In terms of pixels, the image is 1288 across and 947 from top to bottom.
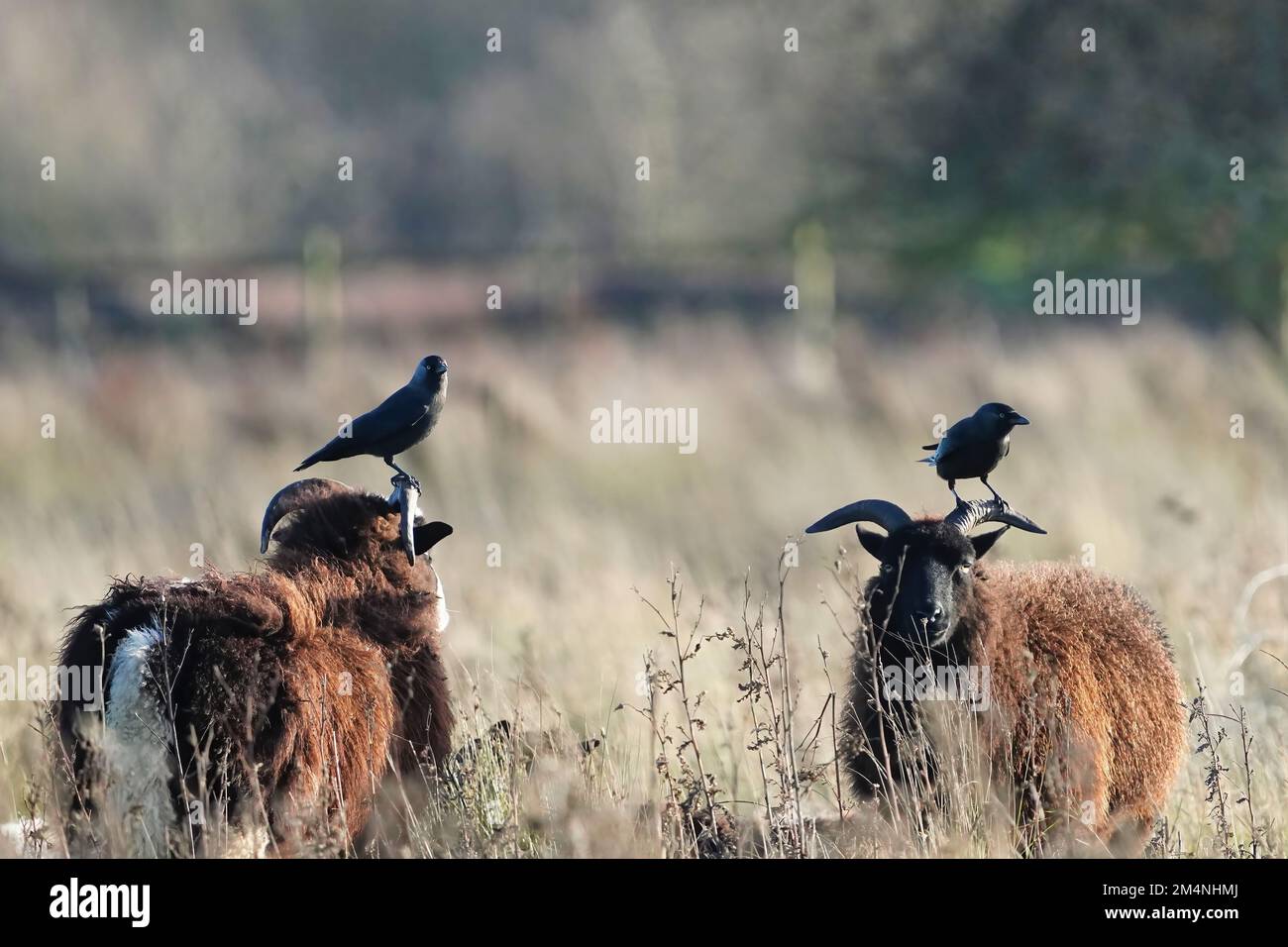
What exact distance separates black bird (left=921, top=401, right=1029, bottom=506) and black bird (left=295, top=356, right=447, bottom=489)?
2098mm

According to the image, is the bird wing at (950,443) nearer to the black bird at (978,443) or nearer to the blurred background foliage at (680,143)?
the black bird at (978,443)

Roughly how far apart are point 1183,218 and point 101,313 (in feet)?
73.5

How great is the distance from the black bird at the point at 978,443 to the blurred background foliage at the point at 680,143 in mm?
14870

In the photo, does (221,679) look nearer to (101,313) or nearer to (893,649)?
(893,649)

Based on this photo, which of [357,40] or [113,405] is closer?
[113,405]

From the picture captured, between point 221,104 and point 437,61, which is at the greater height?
point 437,61

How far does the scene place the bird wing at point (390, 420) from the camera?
21.9 feet

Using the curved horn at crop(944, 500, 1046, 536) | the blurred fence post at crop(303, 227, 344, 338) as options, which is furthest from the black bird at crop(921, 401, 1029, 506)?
the blurred fence post at crop(303, 227, 344, 338)

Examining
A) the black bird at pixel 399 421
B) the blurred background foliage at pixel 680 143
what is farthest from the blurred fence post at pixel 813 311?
the black bird at pixel 399 421

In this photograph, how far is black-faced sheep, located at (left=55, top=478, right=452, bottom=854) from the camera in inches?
215

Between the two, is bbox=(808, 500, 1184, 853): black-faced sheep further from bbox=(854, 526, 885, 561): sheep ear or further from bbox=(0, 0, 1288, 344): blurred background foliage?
bbox=(0, 0, 1288, 344): blurred background foliage

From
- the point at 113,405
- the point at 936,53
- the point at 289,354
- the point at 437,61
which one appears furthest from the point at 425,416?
the point at 437,61

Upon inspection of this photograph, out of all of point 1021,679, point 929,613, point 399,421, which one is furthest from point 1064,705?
point 399,421

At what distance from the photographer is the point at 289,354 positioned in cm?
2989
